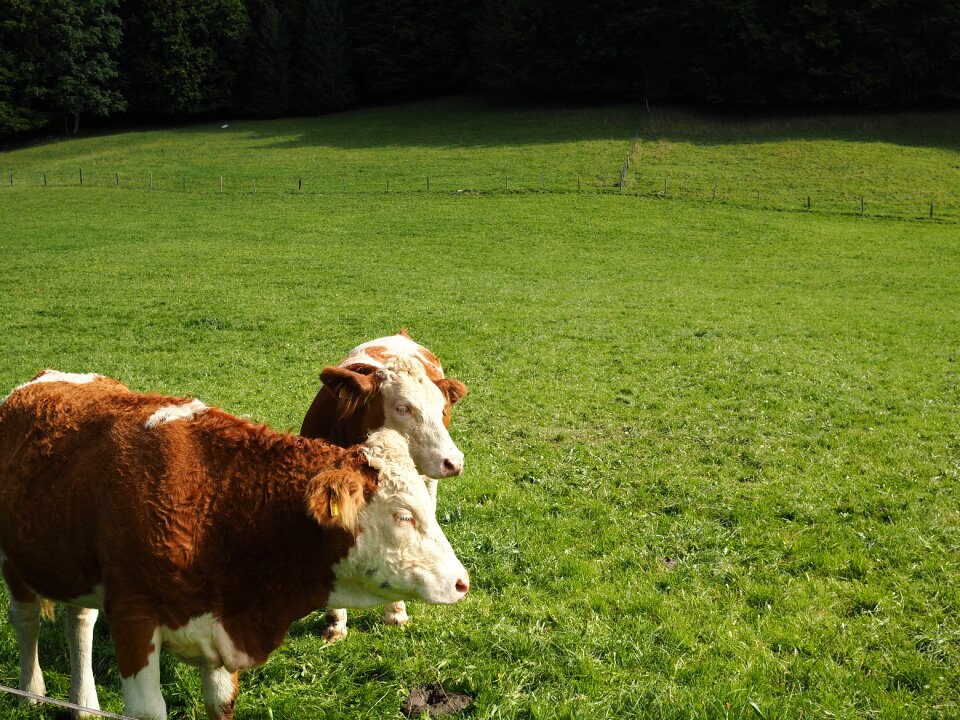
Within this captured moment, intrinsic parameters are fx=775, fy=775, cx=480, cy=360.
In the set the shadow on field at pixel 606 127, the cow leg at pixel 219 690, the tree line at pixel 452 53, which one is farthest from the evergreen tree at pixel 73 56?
the cow leg at pixel 219 690

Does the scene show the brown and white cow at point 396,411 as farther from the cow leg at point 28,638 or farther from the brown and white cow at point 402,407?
the cow leg at point 28,638

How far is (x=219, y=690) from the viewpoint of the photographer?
4297 mm

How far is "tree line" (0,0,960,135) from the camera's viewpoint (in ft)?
192

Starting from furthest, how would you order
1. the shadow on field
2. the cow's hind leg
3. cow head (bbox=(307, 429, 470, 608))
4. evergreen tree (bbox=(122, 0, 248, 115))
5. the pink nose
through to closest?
evergreen tree (bbox=(122, 0, 248, 115)) < the shadow on field < the pink nose < the cow's hind leg < cow head (bbox=(307, 429, 470, 608))

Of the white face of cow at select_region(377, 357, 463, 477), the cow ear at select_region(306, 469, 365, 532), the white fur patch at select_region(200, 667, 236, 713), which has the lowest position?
the white fur patch at select_region(200, 667, 236, 713)

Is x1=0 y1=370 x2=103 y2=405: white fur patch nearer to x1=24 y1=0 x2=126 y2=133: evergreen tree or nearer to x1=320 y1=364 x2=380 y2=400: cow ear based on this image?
x1=320 y1=364 x2=380 y2=400: cow ear

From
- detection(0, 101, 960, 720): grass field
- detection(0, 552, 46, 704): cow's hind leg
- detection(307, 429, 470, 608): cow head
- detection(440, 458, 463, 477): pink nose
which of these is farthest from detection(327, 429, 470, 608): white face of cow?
detection(0, 552, 46, 704): cow's hind leg

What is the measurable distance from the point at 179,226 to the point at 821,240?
26.9m

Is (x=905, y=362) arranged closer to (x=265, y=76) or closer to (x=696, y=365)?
(x=696, y=365)

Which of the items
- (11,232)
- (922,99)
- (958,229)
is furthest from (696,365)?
(922,99)

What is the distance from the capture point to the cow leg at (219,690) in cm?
428

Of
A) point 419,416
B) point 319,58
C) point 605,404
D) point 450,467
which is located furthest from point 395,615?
point 319,58

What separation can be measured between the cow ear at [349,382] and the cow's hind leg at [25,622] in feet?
7.99

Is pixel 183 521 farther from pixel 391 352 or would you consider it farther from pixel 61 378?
pixel 391 352
